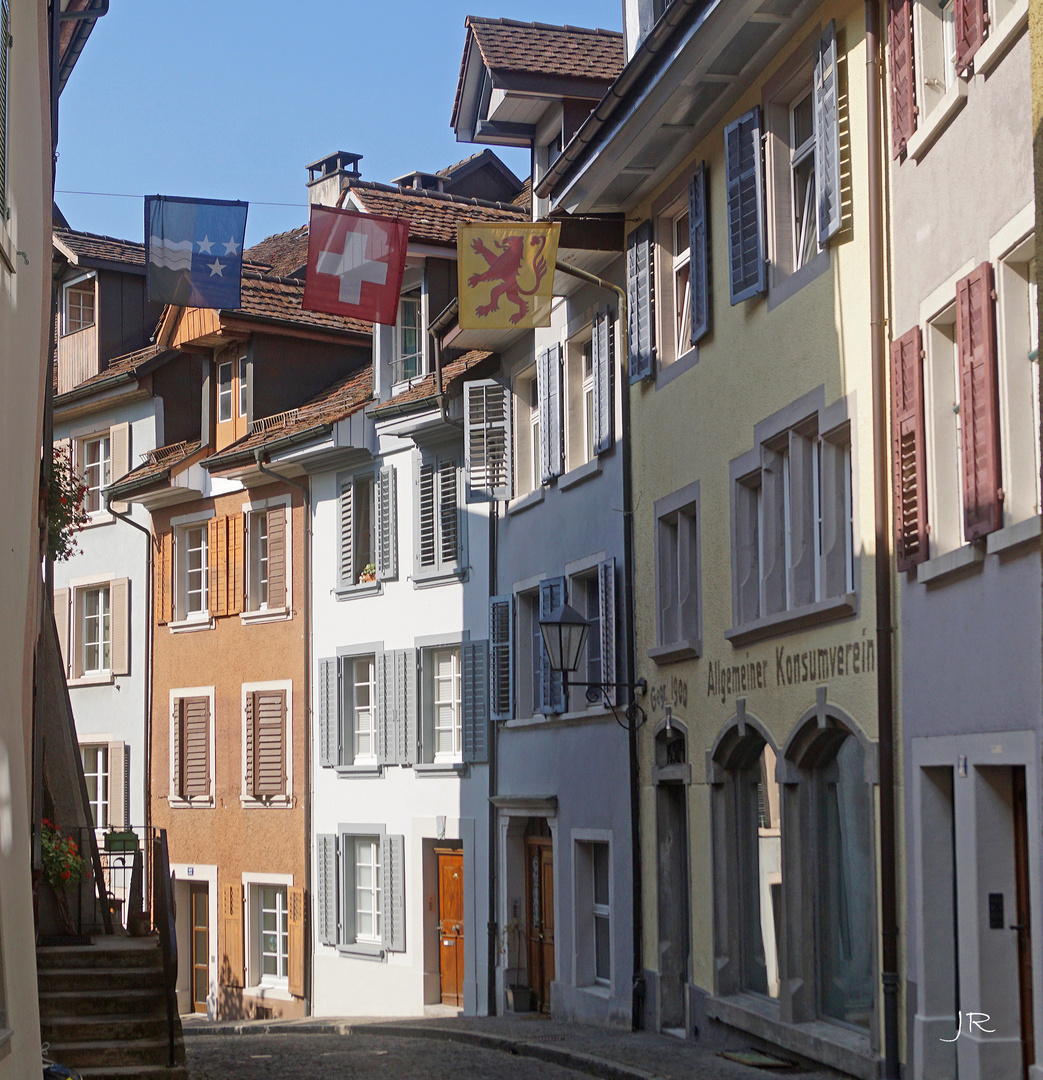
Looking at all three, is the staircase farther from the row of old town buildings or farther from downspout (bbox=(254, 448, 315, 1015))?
downspout (bbox=(254, 448, 315, 1015))

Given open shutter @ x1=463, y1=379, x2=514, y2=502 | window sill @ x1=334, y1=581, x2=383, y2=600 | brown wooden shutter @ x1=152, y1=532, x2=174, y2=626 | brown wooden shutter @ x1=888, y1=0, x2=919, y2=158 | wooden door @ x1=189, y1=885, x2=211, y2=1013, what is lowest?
wooden door @ x1=189, y1=885, x2=211, y2=1013

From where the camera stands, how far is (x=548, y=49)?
20453 mm

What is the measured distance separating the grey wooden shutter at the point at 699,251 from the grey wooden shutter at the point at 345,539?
10627 mm

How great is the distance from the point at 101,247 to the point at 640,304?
16.8 meters

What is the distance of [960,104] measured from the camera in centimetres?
1002

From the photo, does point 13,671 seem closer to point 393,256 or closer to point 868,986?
point 868,986

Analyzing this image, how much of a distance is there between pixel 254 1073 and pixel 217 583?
13.8 m

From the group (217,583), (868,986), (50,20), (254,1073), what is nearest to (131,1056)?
(254,1073)

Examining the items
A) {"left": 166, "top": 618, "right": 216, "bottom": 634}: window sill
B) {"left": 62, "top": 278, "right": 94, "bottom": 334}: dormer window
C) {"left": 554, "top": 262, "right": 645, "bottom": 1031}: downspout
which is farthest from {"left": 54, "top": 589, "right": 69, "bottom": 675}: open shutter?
{"left": 554, "top": 262, "right": 645, "bottom": 1031}: downspout

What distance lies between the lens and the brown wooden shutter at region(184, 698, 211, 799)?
89.3 ft

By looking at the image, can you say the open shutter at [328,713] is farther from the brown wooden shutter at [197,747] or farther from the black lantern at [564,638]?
the black lantern at [564,638]

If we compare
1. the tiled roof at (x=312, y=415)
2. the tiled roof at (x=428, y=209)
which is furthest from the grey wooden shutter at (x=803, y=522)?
the tiled roof at (x=312, y=415)

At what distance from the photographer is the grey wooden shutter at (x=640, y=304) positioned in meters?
16.5

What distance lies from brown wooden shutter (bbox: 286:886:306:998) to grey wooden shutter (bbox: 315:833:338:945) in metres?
0.41
